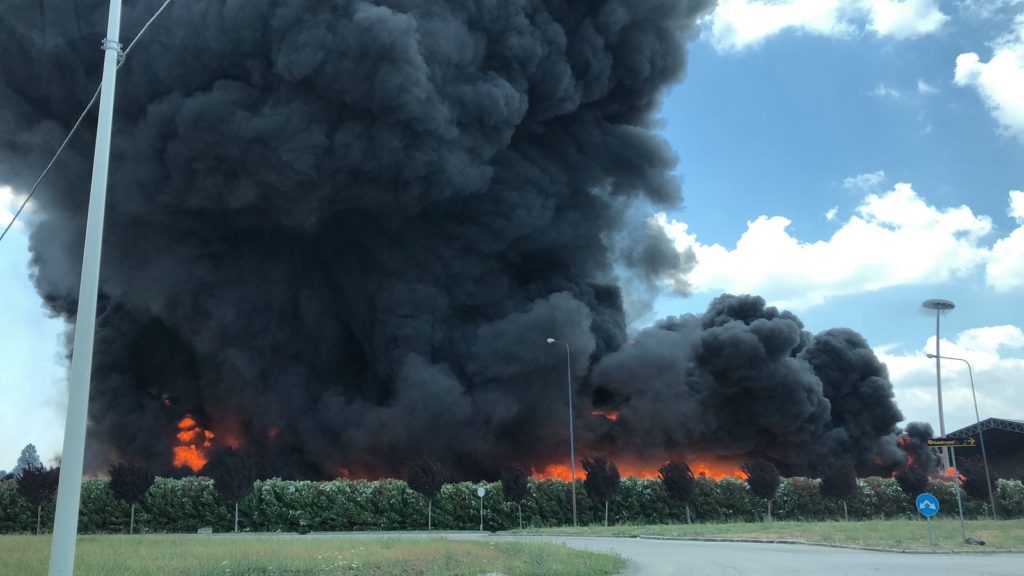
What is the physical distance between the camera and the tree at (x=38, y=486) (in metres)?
32.2

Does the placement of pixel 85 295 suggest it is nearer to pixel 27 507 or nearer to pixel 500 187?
pixel 27 507

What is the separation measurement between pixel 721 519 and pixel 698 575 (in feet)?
83.5

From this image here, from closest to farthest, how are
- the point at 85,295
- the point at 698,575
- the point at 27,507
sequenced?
the point at 85,295
the point at 698,575
the point at 27,507

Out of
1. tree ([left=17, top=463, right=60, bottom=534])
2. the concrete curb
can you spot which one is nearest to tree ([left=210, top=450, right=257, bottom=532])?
tree ([left=17, top=463, right=60, bottom=534])

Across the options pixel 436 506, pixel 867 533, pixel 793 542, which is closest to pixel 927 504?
pixel 793 542

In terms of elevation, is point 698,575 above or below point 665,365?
below

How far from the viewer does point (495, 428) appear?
48562mm

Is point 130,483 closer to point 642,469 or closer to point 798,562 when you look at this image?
point 798,562

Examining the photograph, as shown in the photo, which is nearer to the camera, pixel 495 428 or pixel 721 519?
pixel 721 519

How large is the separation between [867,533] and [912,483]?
1881cm

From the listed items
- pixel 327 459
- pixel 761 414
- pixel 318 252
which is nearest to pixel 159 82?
Answer: pixel 318 252

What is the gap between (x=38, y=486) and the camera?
32219mm

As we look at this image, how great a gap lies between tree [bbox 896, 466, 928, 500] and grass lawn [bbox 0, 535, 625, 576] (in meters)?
27.7

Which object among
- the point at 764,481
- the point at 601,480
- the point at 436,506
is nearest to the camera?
the point at 436,506
